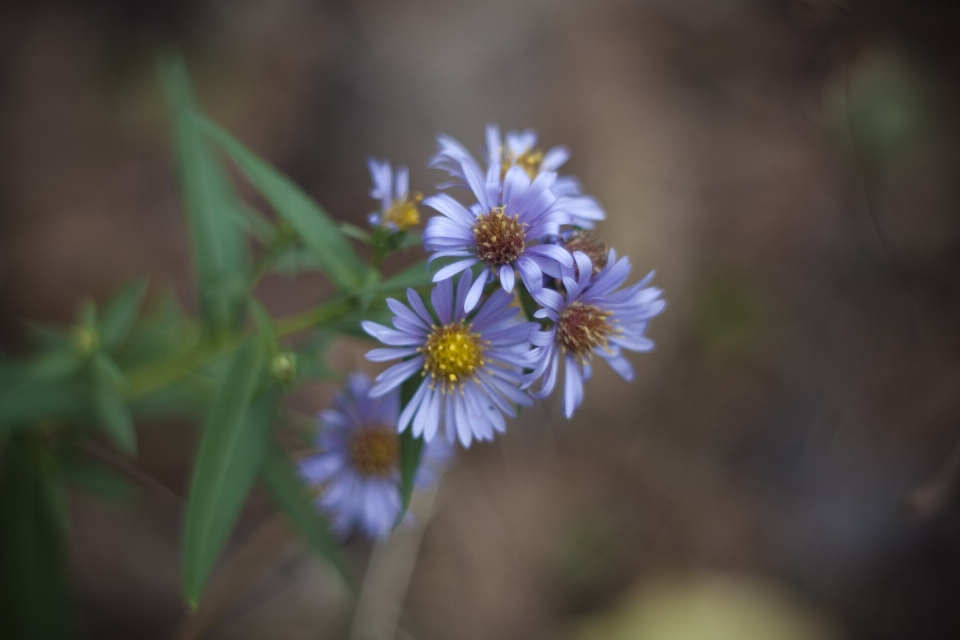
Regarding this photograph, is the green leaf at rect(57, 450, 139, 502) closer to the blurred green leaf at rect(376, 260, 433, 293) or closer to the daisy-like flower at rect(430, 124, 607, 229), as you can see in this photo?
the blurred green leaf at rect(376, 260, 433, 293)

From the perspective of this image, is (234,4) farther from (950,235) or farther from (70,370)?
(950,235)

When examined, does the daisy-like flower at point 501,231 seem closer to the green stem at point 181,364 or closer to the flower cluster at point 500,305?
the flower cluster at point 500,305

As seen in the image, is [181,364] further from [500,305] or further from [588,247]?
[588,247]

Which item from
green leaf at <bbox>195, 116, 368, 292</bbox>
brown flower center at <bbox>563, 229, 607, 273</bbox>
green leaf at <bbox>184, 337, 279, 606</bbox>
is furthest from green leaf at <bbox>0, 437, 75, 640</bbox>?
brown flower center at <bbox>563, 229, 607, 273</bbox>

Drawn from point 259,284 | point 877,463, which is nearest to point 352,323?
→ point 259,284

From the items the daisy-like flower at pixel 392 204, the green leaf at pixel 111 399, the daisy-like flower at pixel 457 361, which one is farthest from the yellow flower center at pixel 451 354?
the green leaf at pixel 111 399

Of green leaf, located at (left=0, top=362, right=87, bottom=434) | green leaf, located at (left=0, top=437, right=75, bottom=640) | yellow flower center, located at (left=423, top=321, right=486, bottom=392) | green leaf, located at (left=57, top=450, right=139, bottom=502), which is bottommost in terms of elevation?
green leaf, located at (left=0, top=437, right=75, bottom=640)
